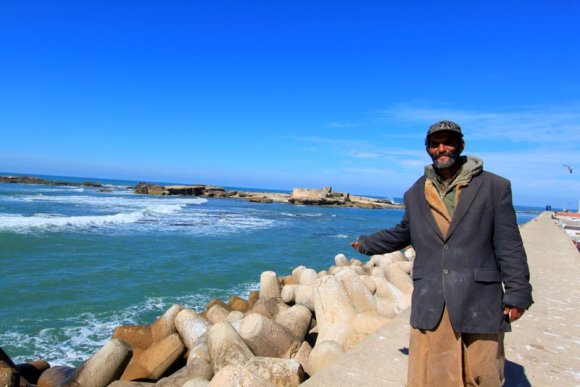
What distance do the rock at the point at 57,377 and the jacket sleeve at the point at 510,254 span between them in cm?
490

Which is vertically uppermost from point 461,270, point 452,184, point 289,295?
point 452,184

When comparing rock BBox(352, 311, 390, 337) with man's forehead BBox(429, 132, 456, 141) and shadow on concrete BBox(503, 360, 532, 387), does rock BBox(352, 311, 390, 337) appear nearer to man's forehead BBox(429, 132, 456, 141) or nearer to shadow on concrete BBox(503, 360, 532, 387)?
shadow on concrete BBox(503, 360, 532, 387)

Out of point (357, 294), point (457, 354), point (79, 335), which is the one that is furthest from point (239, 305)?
point (457, 354)

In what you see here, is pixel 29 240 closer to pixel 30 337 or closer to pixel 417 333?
pixel 30 337

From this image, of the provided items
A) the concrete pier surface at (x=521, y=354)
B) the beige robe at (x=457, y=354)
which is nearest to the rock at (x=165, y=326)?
the concrete pier surface at (x=521, y=354)

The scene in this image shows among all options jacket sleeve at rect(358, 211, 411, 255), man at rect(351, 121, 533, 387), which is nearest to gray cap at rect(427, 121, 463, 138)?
man at rect(351, 121, 533, 387)

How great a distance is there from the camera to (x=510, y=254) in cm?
239

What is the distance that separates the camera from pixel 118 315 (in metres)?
9.09

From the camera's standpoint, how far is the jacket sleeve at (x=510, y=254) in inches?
93.7

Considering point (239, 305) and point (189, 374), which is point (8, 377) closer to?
point (189, 374)

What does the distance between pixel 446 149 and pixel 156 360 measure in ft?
16.0

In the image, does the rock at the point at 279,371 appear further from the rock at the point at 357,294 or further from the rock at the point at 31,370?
the rock at the point at 31,370

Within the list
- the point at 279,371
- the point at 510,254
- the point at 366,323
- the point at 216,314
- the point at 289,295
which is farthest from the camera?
the point at 289,295

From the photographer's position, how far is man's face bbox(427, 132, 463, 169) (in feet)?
8.41
